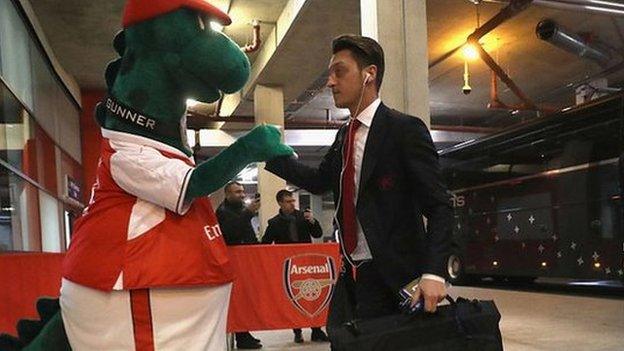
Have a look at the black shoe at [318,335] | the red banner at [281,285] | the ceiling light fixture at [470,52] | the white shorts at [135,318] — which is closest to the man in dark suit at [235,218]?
the red banner at [281,285]

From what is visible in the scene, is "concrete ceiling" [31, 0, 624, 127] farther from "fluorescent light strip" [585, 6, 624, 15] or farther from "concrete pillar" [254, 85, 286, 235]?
"fluorescent light strip" [585, 6, 624, 15]

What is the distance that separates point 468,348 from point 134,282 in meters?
1.04

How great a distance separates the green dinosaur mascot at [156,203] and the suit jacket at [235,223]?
4348mm

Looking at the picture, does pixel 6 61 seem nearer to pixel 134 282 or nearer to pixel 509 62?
pixel 134 282

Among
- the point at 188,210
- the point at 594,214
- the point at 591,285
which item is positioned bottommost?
the point at 591,285

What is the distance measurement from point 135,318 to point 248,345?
164 inches

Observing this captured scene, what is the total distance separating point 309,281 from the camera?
5.36 metres

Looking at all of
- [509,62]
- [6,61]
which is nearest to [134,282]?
[6,61]

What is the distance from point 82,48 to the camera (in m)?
10.4

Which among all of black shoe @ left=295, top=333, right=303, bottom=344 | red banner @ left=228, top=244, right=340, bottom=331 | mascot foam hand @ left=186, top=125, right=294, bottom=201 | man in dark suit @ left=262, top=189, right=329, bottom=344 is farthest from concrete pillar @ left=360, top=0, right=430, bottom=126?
mascot foam hand @ left=186, top=125, right=294, bottom=201

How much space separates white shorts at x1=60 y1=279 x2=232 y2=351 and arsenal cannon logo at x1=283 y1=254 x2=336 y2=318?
3.53 m

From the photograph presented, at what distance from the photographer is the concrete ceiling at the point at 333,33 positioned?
850 centimetres

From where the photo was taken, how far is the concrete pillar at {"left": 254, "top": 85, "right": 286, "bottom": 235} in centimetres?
1129

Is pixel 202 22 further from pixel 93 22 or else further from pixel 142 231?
pixel 93 22
